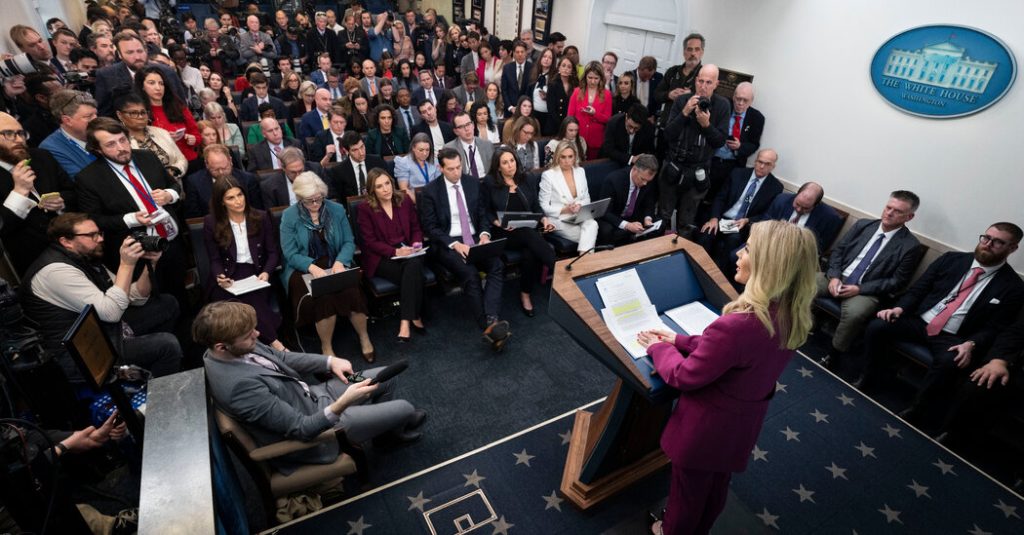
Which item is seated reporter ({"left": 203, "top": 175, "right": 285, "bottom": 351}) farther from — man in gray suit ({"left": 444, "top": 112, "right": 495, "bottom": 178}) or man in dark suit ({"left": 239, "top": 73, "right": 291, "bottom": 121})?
man in dark suit ({"left": 239, "top": 73, "right": 291, "bottom": 121})

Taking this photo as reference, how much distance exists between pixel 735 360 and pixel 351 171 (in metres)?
3.97

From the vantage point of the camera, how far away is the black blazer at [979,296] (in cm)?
337

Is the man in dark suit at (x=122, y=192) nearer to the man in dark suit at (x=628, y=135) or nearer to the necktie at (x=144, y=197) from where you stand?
the necktie at (x=144, y=197)

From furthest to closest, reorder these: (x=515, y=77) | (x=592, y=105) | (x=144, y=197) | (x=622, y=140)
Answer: (x=515, y=77) → (x=592, y=105) → (x=622, y=140) → (x=144, y=197)

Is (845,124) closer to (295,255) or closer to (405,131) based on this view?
(405,131)

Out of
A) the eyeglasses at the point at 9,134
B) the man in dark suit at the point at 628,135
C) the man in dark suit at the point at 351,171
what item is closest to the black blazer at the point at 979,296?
the man in dark suit at the point at 628,135

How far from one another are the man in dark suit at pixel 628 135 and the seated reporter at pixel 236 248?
366 cm

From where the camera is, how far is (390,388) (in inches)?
117

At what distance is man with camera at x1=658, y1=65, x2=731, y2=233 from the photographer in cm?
483

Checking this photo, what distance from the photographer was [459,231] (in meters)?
4.32

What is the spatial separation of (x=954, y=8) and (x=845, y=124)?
44.7 inches

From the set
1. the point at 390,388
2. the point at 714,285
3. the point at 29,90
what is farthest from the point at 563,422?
the point at 29,90

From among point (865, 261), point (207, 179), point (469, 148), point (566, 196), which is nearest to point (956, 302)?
point (865, 261)

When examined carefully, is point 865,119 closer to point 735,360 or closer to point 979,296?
point 979,296
